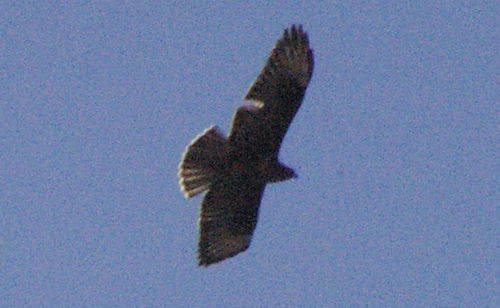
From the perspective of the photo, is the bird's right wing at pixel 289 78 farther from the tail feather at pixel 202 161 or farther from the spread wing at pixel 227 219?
the spread wing at pixel 227 219

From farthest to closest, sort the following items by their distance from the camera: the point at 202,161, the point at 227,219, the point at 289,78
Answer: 1. the point at 227,219
2. the point at 202,161
3. the point at 289,78

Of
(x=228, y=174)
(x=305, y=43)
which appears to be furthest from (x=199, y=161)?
(x=305, y=43)

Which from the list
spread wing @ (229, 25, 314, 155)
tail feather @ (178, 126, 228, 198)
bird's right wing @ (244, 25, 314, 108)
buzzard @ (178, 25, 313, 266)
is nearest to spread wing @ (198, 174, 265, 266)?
buzzard @ (178, 25, 313, 266)

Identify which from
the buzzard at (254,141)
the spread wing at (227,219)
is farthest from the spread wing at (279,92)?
the spread wing at (227,219)

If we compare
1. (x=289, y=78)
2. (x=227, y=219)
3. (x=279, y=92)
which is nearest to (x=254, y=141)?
(x=279, y=92)

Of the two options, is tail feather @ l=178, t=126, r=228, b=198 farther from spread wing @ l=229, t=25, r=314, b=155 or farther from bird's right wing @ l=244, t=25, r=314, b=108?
bird's right wing @ l=244, t=25, r=314, b=108

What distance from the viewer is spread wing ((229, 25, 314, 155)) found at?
20625mm

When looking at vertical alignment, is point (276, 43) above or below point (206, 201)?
above

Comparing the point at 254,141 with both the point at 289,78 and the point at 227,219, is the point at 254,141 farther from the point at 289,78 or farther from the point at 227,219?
the point at 227,219

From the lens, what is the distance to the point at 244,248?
21.9m

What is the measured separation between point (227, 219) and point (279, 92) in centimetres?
186

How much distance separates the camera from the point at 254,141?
816 inches

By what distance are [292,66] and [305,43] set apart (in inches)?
10.8

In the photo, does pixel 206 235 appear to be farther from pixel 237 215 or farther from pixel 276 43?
pixel 276 43
